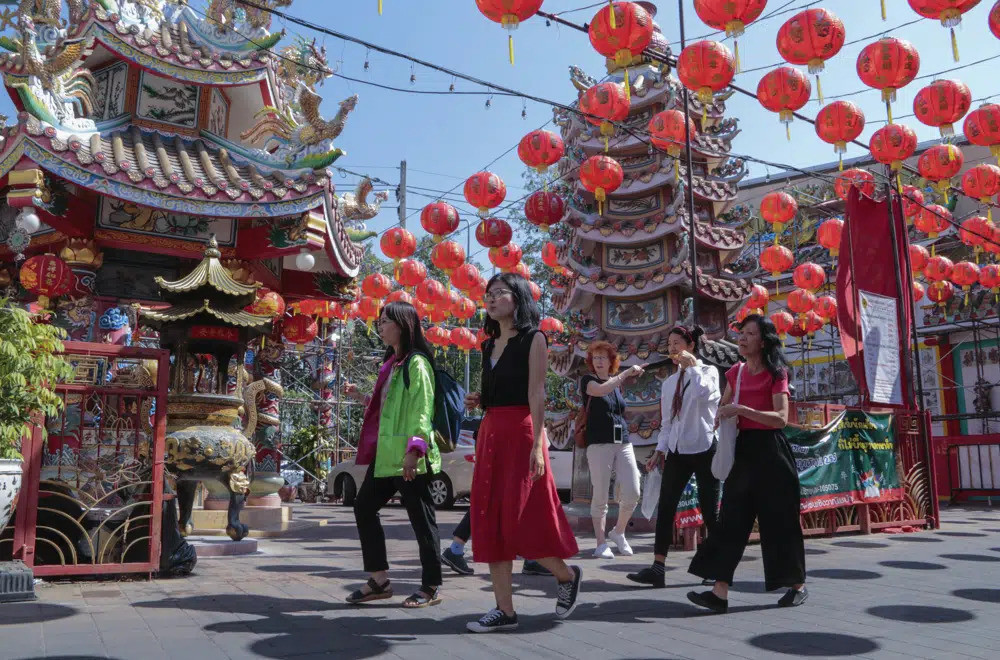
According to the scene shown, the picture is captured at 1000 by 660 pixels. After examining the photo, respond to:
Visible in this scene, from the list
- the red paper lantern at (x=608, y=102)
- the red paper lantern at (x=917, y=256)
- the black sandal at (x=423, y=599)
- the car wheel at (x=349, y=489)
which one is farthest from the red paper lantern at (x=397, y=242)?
the black sandal at (x=423, y=599)

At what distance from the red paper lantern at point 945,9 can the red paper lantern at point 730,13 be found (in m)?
1.50

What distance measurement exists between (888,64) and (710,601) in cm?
717

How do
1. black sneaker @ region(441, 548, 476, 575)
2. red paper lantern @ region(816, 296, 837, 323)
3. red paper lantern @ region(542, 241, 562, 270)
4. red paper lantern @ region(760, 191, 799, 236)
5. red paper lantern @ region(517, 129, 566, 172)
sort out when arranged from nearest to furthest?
black sneaker @ region(441, 548, 476, 575)
red paper lantern @ region(517, 129, 566, 172)
red paper lantern @ region(760, 191, 799, 236)
red paper lantern @ region(542, 241, 562, 270)
red paper lantern @ region(816, 296, 837, 323)

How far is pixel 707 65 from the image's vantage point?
8859 mm

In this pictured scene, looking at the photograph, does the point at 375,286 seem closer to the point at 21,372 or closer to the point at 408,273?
the point at 408,273

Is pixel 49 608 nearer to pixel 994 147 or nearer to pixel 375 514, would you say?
pixel 375 514

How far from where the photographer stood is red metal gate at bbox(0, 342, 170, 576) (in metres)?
5.45

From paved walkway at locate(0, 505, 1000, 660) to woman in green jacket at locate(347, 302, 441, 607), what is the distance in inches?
8.2

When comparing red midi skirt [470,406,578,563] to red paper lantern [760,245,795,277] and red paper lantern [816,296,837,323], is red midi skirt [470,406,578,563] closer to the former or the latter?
red paper lantern [760,245,795,277]

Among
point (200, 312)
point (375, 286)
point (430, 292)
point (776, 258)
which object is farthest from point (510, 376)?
point (776, 258)

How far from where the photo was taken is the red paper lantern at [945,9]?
24.7 feet

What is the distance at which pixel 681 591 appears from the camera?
5.37m

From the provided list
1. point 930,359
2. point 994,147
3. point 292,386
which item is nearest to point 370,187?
point 994,147

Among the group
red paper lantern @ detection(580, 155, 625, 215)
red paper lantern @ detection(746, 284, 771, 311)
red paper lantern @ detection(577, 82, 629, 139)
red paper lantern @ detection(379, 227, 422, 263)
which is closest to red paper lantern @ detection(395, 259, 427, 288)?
red paper lantern @ detection(379, 227, 422, 263)
